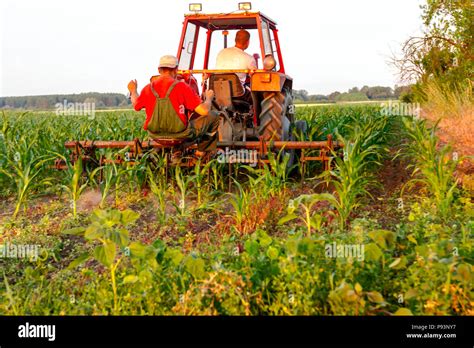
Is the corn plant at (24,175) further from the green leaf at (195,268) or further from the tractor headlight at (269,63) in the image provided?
the green leaf at (195,268)

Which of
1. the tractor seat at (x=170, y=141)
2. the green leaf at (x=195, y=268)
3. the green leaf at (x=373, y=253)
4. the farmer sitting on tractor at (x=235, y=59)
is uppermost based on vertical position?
the farmer sitting on tractor at (x=235, y=59)

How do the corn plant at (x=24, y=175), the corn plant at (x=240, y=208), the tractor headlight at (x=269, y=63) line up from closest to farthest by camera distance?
1. the corn plant at (x=240, y=208)
2. the corn plant at (x=24, y=175)
3. the tractor headlight at (x=269, y=63)

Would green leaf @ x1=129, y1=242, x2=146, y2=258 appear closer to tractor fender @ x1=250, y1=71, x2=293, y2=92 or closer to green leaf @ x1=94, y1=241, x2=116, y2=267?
green leaf @ x1=94, y1=241, x2=116, y2=267

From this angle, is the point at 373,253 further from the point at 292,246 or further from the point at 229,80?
the point at 229,80

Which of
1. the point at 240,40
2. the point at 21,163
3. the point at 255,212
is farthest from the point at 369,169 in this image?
the point at 21,163

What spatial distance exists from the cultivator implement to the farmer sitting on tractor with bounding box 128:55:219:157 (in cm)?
26

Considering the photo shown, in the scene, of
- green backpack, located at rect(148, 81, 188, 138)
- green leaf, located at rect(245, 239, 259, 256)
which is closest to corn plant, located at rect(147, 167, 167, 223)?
green backpack, located at rect(148, 81, 188, 138)

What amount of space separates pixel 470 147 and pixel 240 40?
3647mm

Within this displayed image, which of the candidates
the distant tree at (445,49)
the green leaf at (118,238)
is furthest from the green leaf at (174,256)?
the distant tree at (445,49)

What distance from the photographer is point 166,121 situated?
19.7 ft

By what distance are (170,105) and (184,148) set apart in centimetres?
68

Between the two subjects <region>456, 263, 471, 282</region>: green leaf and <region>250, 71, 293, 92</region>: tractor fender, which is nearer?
<region>456, 263, 471, 282</region>: green leaf

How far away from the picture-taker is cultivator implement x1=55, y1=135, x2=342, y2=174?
6578mm

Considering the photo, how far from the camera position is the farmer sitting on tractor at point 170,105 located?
589 cm
